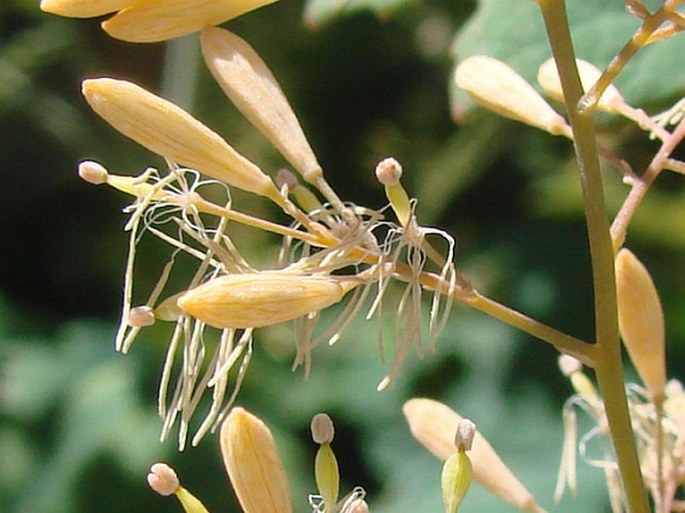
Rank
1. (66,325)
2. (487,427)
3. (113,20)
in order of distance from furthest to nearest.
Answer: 1. (66,325)
2. (487,427)
3. (113,20)

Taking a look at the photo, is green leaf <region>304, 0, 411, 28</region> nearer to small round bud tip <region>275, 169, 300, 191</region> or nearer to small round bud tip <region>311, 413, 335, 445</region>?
small round bud tip <region>275, 169, 300, 191</region>

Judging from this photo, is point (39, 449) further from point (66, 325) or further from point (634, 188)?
point (634, 188)

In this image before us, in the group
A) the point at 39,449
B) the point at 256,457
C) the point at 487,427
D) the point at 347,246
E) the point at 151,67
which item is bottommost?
the point at 39,449

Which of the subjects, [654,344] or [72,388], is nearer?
[654,344]

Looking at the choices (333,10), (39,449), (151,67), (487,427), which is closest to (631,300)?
(333,10)

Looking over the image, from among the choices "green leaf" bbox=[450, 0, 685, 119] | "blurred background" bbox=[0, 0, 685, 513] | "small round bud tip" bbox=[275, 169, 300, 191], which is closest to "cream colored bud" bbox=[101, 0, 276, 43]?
"small round bud tip" bbox=[275, 169, 300, 191]

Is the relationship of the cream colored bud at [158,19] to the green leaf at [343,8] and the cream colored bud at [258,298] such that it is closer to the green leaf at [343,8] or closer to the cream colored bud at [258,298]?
the cream colored bud at [258,298]

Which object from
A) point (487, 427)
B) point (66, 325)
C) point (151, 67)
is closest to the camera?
point (487, 427)

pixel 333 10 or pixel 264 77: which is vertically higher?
pixel 264 77
